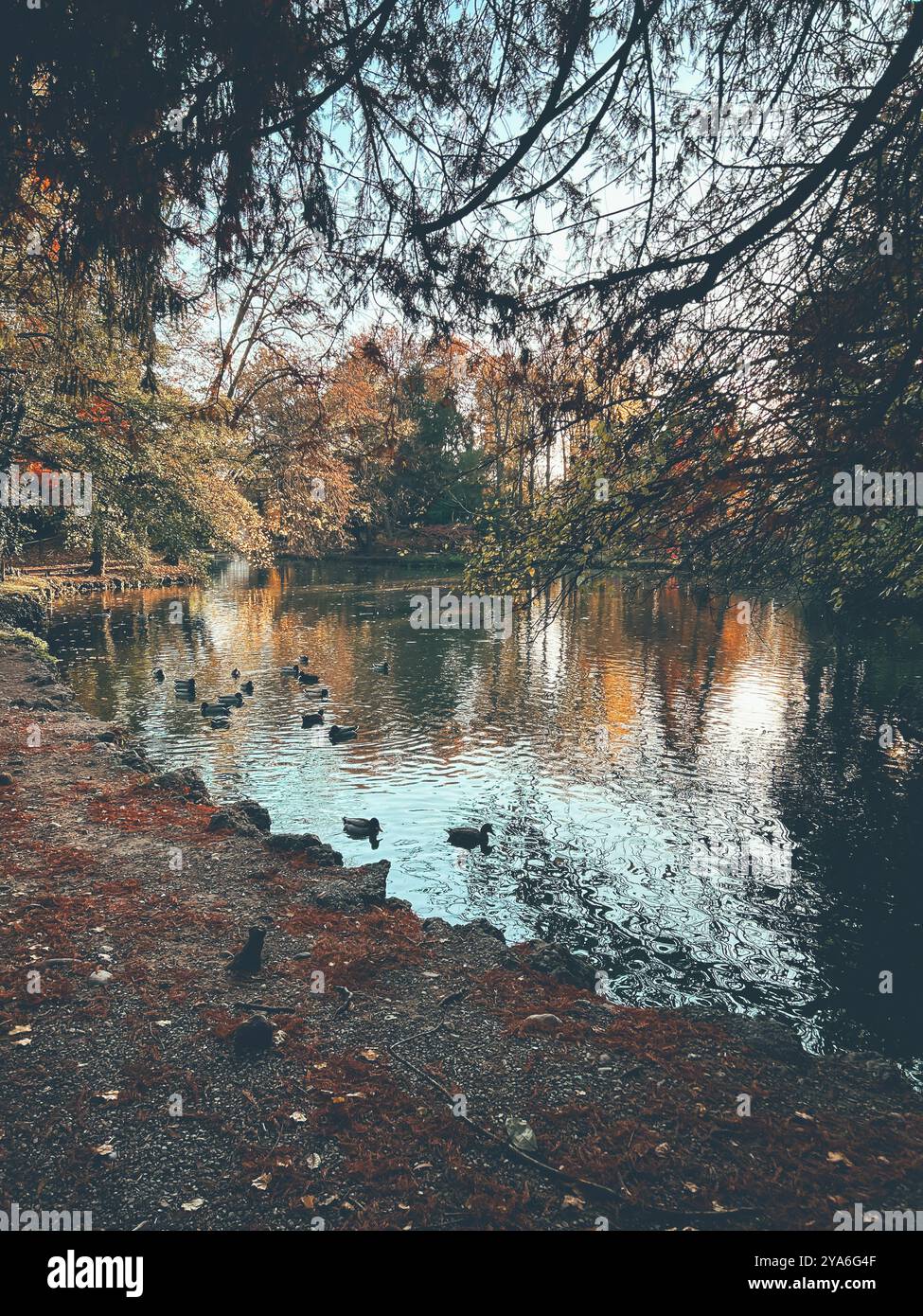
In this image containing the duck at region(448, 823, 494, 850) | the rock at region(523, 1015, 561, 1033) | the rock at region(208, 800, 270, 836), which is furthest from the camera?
the duck at region(448, 823, 494, 850)

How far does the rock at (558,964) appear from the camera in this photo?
7043 mm

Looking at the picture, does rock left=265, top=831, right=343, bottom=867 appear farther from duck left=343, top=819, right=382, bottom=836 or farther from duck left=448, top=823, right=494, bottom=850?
duck left=448, top=823, right=494, bottom=850

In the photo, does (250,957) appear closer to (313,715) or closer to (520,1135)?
(520,1135)

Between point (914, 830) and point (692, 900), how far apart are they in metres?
4.69

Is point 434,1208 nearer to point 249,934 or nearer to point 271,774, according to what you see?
point 249,934

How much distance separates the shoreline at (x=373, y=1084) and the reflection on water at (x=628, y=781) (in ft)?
4.41

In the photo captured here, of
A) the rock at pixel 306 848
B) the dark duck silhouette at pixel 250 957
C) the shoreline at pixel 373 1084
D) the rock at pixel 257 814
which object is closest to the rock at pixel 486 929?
the shoreline at pixel 373 1084

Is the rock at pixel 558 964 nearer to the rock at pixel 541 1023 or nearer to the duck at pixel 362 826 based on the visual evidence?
the rock at pixel 541 1023

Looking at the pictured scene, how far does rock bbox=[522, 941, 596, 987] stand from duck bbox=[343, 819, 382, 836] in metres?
3.81

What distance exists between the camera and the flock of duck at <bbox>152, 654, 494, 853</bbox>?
10.9 m

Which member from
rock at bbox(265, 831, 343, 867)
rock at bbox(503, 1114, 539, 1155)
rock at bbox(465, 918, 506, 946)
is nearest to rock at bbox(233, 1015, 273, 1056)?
rock at bbox(503, 1114, 539, 1155)

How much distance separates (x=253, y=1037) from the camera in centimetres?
530

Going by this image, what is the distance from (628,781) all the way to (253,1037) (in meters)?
9.59
